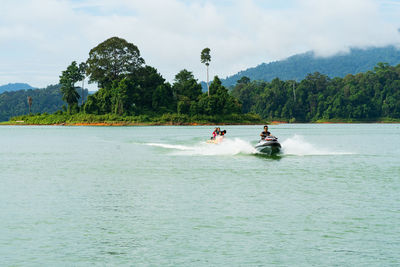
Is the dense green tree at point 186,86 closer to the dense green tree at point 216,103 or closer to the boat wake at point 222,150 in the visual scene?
the dense green tree at point 216,103

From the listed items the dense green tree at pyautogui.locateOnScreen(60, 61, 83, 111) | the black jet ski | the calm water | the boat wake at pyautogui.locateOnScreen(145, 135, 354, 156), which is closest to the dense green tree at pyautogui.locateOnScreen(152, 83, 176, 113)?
the dense green tree at pyautogui.locateOnScreen(60, 61, 83, 111)

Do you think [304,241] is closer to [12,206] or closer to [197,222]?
[197,222]

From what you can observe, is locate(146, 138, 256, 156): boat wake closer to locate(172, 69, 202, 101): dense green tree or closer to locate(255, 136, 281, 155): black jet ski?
locate(255, 136, 281, 155): black jet ski

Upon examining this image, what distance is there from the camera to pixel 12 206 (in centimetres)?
2248

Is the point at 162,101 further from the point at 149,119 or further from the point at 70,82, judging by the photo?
the point at 70,82

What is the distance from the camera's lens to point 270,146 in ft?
139

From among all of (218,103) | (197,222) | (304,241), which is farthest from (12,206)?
(218,103)

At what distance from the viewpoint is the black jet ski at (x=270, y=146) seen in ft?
139

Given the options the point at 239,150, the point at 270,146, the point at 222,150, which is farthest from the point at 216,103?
the point at 270,146

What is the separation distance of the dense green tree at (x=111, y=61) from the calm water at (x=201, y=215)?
122 meters

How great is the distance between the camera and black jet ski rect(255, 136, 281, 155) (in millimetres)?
42247

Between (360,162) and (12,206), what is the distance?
28.8 meters

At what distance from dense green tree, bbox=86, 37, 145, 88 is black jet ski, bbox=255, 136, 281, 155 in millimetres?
117984

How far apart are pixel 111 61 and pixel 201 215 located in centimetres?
14165
